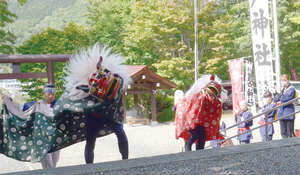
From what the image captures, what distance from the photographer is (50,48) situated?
63.0 feet

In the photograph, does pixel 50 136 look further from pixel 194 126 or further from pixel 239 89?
pixel 239 89

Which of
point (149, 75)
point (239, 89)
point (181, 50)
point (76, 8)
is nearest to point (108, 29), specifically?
point (181, 50)

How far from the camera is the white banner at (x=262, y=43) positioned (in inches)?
398

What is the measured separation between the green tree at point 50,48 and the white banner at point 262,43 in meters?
11.4

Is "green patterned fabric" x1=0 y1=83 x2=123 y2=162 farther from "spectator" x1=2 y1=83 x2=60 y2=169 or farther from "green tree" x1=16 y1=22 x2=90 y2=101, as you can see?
"green tree" x1=16 y1=22 x2=90 y2=101

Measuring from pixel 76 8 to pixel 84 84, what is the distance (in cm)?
8338

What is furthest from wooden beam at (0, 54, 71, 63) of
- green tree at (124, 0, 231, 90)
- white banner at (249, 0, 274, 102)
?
green tree at (124, 0, 231, 90)

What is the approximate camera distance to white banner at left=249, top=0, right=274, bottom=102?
10.1 meters

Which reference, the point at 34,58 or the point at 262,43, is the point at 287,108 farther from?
the point at 34,58

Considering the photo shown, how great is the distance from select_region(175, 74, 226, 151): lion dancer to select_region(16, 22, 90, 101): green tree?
13.9 metres

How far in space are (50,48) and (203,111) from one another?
1712cm

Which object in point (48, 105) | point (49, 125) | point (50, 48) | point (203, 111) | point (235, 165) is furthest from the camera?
point (50, 48)

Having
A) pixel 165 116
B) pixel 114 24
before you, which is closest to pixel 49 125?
pixel 165 116

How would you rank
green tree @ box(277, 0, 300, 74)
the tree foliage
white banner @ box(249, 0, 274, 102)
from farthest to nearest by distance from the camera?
1. the tree foliage
2. green tree @ box(277, 0, 300, 74)
3. white banner @ box(249, 0, 274, 102)
